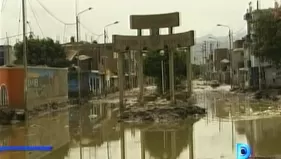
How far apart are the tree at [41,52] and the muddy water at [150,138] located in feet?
102

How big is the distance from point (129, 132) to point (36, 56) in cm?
3950

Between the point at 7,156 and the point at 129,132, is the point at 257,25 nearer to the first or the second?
the point at 129,132

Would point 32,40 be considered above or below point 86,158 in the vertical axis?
Result: above

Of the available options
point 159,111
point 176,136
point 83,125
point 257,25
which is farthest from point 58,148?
point 257,25

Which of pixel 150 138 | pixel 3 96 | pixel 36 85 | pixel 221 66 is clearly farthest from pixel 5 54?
pixel 221 66

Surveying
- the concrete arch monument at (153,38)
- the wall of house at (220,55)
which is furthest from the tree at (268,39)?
the wall of house at (220,55)

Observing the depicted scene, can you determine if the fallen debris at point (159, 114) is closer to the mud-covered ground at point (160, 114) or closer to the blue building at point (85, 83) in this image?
the mud-covered ground at point (160, 114)

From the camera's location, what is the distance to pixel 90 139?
2197 centimetres

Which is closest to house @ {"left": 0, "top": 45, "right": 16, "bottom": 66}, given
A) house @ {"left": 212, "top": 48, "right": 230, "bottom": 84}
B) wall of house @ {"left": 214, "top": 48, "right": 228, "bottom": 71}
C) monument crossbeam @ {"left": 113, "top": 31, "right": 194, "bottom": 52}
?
monument crossbeam @ {"left": 113, "top": 31, "right": 194, "bottom": 52}

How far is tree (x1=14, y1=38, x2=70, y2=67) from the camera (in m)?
60.8

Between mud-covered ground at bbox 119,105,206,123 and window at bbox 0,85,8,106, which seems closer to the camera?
mud-covered ground at bbox 119,105,206,123

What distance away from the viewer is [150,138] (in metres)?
21.6

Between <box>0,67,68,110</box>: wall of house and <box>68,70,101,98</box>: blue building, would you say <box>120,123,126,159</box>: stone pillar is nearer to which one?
<box>0,67,68,110</box>: wall of house

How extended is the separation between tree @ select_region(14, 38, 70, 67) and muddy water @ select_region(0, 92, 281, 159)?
102 feet
